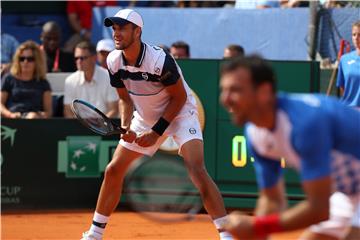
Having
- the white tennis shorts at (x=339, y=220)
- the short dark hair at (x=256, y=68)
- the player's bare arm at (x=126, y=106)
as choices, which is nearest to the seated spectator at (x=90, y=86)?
the player's bare arm at (x=126, y=106)

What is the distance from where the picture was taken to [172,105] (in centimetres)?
708

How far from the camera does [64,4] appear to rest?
12.8m

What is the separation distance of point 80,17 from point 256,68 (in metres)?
8.85

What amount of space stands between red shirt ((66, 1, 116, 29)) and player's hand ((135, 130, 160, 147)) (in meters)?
5.90

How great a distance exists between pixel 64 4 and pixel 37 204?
3692 millimetres

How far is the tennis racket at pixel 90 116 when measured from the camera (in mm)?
7184

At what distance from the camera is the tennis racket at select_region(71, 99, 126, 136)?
283 inches

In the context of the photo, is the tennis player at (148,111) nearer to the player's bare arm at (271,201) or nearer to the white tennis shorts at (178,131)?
the white tennis shorts at (178,131)

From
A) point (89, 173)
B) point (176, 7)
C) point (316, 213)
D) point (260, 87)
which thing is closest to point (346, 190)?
point (316, 213)

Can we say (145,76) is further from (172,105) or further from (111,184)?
(111,184)

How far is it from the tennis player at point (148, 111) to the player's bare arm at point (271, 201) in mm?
2409

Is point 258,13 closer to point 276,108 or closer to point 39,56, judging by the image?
point 39,56

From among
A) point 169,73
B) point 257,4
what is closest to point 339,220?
point 169,73

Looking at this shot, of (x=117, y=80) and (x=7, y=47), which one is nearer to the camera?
(x=117, y=80)
